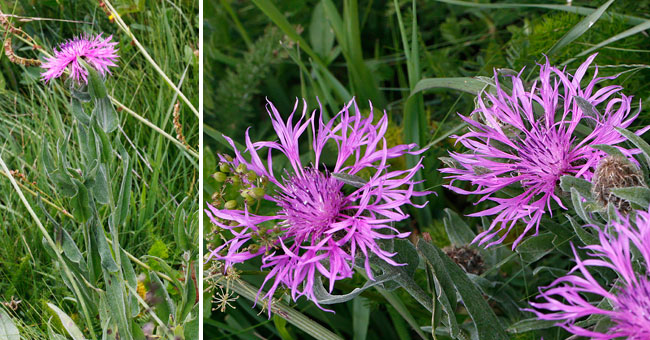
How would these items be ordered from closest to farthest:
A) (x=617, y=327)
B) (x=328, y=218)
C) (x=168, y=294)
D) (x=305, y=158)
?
(x=617, y=327) → (x=328, y=218) → (x=168, y=294) → (x=305, y=158)

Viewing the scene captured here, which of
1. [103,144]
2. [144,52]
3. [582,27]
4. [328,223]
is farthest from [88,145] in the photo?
→ [582,27]

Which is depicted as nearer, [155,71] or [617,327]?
[617,327]

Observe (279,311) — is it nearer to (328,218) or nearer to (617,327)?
(328,218)

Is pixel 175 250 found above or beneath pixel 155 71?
beneath

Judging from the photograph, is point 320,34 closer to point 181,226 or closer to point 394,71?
point 394,71

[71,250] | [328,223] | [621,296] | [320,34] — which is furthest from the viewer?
[320,34]

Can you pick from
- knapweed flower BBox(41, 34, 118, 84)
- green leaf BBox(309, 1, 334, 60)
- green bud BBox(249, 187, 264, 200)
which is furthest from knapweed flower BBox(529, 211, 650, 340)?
green leaf BBox(309, 1, 334, 60)

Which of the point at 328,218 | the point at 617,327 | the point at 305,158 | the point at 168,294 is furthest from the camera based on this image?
the point at 305,158

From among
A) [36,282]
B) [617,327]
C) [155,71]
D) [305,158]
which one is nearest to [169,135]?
[155,71]
